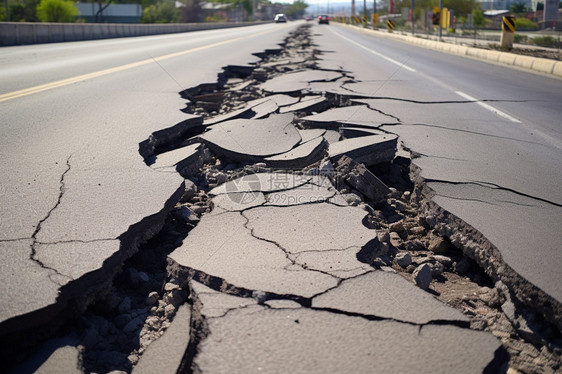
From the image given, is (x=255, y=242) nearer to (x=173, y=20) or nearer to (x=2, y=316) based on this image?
(x=2, y=316)

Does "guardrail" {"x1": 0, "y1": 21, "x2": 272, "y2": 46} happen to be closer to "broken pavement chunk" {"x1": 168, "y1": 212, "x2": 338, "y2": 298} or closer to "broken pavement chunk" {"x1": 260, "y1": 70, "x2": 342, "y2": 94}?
"broken pavement chunk" {"x1": 260, "y1": 70, "x2": 342, "y2": 94}

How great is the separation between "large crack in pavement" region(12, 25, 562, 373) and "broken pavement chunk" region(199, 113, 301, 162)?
3 cm

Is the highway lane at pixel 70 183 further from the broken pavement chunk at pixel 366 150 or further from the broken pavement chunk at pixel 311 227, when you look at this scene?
the broken pavement chunk at pixel 366 150

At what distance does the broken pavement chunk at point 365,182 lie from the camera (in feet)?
12.2

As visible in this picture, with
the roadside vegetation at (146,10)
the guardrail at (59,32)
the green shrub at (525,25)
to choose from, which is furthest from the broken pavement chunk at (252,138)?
the green shrub at (525,25)

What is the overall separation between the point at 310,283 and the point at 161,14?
237 ft

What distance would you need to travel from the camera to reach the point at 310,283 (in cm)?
225

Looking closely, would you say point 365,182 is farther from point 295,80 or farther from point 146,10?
point 146,10

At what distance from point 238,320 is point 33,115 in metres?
4.63

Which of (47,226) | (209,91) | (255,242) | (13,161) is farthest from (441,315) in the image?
(209,91)

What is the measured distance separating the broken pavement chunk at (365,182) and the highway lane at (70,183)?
3.99ft

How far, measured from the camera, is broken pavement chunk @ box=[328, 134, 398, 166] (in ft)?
13.7

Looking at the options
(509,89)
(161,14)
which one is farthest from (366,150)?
(161,14)

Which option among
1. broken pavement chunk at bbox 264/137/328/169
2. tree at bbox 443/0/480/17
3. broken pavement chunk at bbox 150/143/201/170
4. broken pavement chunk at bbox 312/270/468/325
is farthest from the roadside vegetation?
tree at bbox 443/0/480/17
